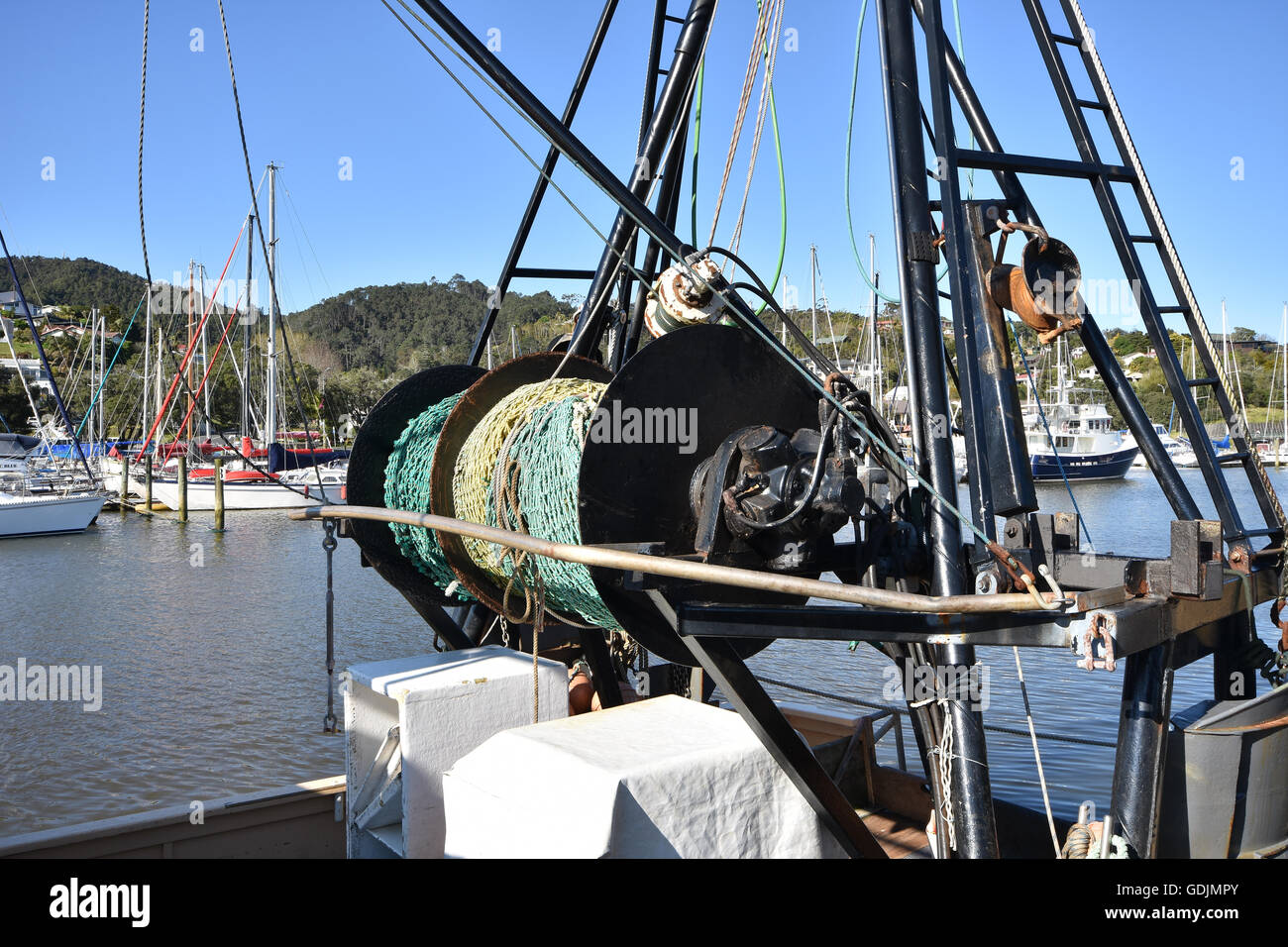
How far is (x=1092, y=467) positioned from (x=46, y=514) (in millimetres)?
51983

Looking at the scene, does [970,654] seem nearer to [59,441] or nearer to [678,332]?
[678,332]

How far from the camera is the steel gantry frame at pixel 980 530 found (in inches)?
167

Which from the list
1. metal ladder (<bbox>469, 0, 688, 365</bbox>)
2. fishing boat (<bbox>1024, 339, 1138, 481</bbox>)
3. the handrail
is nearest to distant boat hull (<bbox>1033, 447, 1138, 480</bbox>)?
fishing boat (<bbox>1024, 339, 1138, 481</bbox>)

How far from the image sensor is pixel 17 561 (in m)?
29.6

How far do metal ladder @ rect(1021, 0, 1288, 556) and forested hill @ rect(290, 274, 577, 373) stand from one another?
368 feet

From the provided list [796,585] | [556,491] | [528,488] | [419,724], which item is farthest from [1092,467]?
[796,585]

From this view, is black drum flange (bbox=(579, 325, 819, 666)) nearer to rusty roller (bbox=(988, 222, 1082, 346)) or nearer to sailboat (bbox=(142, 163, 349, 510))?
rusty roller (bbox=(988, 222, 1082, 346))

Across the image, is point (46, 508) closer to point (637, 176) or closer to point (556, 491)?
point (637, 176)

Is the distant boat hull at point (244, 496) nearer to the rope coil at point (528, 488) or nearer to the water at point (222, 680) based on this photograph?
the water at point (222, 680)

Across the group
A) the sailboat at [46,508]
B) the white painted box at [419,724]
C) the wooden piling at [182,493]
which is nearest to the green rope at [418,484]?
the white painted box at [419,724]

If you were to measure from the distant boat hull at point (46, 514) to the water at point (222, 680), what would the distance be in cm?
250

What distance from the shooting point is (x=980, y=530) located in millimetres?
4367
